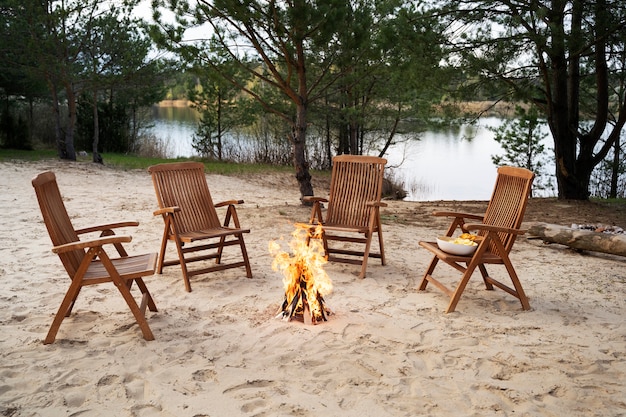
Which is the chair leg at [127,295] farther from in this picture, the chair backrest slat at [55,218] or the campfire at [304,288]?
the campfire at [304,288]

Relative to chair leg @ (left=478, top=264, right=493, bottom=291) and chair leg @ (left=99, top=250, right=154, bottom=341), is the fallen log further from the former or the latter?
chair leg @ (left=99, top=250, right=154, bottom=341)

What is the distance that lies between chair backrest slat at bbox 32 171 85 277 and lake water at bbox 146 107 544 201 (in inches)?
337

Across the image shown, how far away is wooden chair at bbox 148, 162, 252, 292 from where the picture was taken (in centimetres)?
455

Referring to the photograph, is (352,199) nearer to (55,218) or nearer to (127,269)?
(127,269)

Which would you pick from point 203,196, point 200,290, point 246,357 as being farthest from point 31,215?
point 246,357

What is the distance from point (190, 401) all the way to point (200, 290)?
1.73m

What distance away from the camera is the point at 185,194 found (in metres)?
4.84

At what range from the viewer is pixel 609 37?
7.84 meters

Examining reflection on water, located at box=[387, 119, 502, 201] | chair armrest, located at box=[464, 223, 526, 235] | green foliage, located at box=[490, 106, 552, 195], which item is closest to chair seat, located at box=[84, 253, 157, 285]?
chair armrest, located at box=[464, 223, 526, 235]

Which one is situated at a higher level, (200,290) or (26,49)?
(26,49)

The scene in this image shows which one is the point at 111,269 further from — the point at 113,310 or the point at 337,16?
the point at 337,16

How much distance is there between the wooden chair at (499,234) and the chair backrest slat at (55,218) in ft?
7.77

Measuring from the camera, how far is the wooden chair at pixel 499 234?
3934 mm

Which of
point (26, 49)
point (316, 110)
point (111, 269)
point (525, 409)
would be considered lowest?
point (525, 409)
